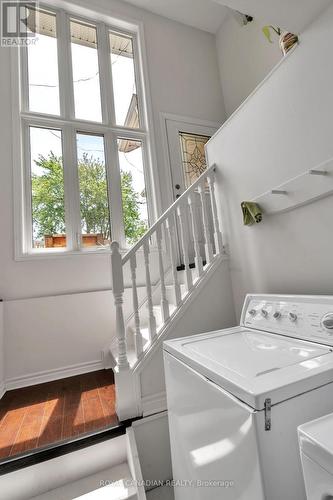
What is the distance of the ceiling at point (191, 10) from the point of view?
3.11m

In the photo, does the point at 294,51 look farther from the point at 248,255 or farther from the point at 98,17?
the point at 98,17

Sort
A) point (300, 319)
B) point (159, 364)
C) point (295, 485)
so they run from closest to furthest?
point (295, 485), point (300, 319), point (159, 364)

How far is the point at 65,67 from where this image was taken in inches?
107

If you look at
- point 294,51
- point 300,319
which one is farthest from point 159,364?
point 294,51

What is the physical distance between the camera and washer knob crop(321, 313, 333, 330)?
977 millimetres

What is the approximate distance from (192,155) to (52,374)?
9.62ft

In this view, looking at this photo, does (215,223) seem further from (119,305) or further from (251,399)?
(251,399)

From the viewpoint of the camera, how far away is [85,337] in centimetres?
224

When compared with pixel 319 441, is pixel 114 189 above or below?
above

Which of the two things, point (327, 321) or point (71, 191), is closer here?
point (327, 321)

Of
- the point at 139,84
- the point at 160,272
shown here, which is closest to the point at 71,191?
the point at 160,272

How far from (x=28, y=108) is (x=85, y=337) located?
2.40 meters

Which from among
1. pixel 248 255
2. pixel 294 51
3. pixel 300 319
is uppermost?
pixel 294 51

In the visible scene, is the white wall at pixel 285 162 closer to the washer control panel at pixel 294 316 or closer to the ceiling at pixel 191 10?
the washer control panel at pixel 294 316
